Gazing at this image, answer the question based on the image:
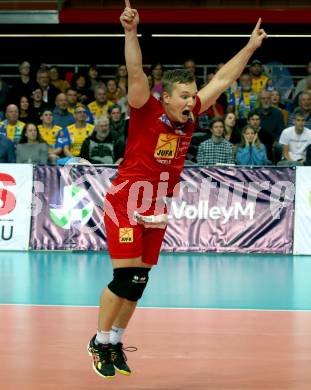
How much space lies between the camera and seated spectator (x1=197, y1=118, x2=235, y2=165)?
47.5 ft

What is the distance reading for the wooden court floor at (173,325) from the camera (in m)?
6.40

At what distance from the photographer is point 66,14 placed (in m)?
20.4

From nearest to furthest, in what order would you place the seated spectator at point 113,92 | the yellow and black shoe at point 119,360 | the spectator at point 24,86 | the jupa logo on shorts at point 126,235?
the jupa logo on shorts at point 126,235 < the yellow and black shoe at point 119,360 < the seated spectator at point 113,92 < the spectator at point 24,86

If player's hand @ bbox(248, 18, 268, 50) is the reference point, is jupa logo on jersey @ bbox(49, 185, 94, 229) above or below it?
below

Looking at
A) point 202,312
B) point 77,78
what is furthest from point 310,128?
point 202,312

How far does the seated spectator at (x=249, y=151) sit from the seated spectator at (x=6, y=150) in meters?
3.92

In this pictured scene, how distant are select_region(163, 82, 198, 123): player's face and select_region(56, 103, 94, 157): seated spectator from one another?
933cm

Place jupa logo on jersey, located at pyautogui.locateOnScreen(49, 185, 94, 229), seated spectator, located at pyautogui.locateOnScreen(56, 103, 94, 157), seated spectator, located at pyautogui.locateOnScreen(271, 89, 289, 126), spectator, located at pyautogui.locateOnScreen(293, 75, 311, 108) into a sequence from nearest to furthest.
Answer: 1. jupa logo on jersey, located at pyautogui.locateOnScreen(49, 185, 94, 229)
2. seated spectator, located at pyautogui.locateOnScreen(56, 103, 94, 157)
3. seated spectator, located at pyautogui.locateOnScreen(271, 89, 289, 126)
4. spectator, located at pyautogui.locateOnScreen(293, 75, 311, 108)

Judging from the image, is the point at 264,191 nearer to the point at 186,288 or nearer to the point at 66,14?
the point at 186,288

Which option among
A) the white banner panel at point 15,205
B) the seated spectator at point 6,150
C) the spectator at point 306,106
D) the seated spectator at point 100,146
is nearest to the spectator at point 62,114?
the seated spectator at point 6,150

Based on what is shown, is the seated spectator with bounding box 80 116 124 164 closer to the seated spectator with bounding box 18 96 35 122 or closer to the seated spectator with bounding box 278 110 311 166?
the seated spectator with bounding box 18 96 35 122

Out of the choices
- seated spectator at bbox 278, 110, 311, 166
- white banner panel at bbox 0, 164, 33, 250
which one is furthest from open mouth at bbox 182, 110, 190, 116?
seated spectator at bbox 278, 110, 311, 166

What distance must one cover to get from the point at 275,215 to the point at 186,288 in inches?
148

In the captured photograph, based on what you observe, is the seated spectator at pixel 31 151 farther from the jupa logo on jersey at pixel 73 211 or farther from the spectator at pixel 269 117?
the spectator at pixel 269 117
